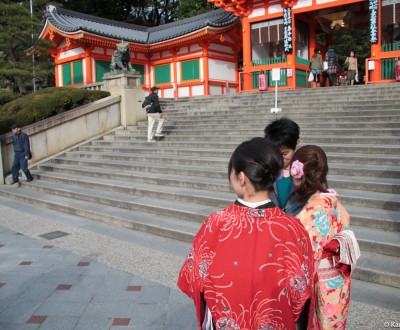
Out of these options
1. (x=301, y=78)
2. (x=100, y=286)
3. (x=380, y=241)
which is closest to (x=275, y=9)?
(x=301, y=78)

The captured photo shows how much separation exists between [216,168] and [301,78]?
9768mm

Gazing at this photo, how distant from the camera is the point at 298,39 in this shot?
647 inches

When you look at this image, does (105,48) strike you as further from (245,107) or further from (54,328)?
(54,328)

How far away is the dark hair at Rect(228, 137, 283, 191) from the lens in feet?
5.51

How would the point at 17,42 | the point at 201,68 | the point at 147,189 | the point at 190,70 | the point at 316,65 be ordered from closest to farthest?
the point at 147,189 → the point at 316,65 → the point at 17,42 → the point at 201,68 → the point at 190,70

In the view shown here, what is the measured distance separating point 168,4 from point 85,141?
27.5m

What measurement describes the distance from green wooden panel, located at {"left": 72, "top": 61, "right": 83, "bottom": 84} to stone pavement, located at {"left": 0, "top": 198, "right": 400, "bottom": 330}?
15.3 metres

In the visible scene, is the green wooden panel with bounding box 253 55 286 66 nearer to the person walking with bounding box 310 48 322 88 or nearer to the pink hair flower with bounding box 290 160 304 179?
the person walking with bounding box 310 48 322 88

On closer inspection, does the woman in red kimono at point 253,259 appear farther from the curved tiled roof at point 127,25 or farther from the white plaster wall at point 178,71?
the white plaster wall at point 178,71

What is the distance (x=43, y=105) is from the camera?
40.5 ft

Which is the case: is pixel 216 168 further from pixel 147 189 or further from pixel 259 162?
pixel 259 162

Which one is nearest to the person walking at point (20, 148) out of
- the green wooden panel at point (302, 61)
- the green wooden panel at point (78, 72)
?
the green wooden panel at point (78, 72)

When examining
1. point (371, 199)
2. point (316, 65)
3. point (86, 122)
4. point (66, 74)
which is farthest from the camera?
point (66, 74)

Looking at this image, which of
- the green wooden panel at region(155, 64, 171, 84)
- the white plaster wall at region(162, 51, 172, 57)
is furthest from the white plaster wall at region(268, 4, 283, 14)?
the green wooden panel at region(155, 64, 171, 84)
